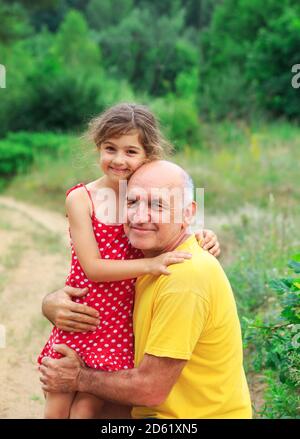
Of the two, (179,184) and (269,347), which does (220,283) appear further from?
(269,347)

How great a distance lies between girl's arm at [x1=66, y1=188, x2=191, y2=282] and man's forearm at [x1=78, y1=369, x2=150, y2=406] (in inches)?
15.3

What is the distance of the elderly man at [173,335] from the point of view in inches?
111

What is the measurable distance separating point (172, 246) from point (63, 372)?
0.70m

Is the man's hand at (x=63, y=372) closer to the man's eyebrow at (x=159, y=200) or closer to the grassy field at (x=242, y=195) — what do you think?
the man's eyebrow at (x=159, y=200)

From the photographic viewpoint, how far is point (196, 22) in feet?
155

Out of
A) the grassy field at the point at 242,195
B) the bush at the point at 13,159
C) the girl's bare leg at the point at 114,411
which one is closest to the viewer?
the girl's bare leg at the point at 114,411

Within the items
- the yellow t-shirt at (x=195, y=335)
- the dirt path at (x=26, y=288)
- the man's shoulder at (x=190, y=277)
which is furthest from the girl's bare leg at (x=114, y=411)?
the dirt path at (x=26, y=288)

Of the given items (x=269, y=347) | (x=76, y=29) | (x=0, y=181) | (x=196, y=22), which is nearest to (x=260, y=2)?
(x=76, y=29)

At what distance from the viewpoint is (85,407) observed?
3186 millimetres

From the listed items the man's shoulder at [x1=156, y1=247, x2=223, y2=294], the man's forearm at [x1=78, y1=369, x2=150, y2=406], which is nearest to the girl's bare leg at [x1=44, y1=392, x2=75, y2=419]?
the man's forearm at [x1=78, y1=369, x2=150, y2=406]

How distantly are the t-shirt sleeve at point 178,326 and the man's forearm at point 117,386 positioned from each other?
6.6 inches

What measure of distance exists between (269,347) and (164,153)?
4.06ft

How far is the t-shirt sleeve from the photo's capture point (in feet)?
9.18

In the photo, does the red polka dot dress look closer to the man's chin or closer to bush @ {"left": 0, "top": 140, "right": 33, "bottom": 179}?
the man's chin
